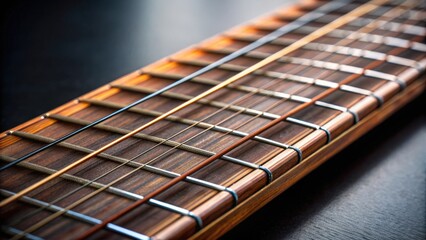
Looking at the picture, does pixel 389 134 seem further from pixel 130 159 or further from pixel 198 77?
pixel 130 159

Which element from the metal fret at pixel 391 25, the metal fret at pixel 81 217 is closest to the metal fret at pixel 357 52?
the metal fret at pixel 391 25

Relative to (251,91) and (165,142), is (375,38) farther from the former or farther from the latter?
(165,142)

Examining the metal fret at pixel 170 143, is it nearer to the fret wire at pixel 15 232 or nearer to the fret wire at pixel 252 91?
the fret wire at pixel 252 91

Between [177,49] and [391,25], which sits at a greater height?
[177,49]

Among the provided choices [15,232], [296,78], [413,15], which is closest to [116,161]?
[15,232]

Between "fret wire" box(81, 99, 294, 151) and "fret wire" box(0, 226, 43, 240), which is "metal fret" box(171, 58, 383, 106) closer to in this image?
"fret wire" box(81, 99, 294, 151)

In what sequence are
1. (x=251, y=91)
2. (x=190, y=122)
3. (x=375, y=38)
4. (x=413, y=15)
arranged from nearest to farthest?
(x=190, y=122) < (x=251, y=91) < (x=375, y=38) < (x=413, y=15)

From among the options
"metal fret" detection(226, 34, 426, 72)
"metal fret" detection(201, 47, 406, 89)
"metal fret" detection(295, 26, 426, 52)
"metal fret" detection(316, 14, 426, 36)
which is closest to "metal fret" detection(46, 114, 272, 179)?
"metal fret" detection(201, 47, 406, 89)
